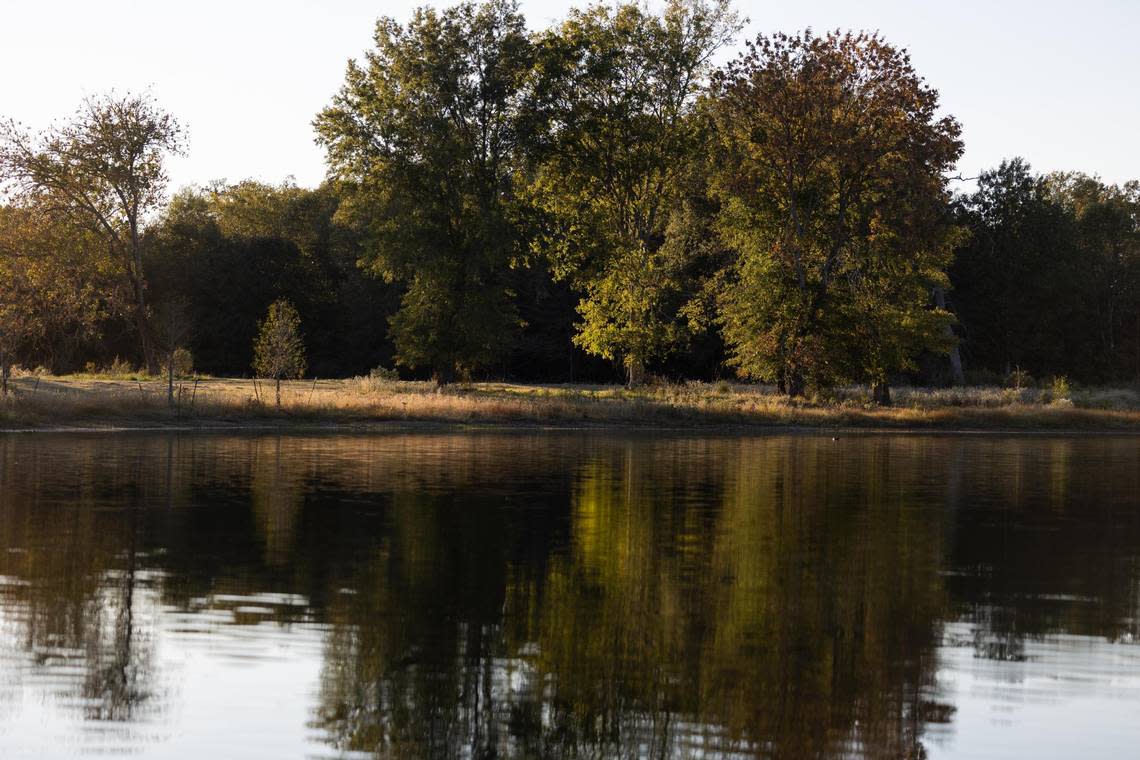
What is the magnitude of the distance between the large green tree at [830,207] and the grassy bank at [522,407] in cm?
271

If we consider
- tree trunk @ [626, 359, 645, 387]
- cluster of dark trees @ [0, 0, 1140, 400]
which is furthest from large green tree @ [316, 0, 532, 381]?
tree trunk @ [626, 359, 645, 387]

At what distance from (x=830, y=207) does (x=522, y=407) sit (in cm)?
1834

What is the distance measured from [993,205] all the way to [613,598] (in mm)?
88527

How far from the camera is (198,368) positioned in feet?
307

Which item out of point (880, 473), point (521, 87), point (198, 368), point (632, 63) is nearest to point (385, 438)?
point (880, 473)

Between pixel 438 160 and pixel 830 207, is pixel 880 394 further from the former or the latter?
pixel 438 160

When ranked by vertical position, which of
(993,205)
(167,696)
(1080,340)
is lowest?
(167,696)

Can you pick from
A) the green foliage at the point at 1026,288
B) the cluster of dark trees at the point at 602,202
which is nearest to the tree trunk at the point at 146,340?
the cluster of dark trees at the point at 602,202

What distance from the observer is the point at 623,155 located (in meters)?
69.4

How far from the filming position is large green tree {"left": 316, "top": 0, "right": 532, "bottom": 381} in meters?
62.5

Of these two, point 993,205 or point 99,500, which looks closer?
point 99,500

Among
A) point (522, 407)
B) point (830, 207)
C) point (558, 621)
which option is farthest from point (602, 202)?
point (558, 621)

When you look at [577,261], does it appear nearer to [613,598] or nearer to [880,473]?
[880,473]

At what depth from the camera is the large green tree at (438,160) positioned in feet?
205
